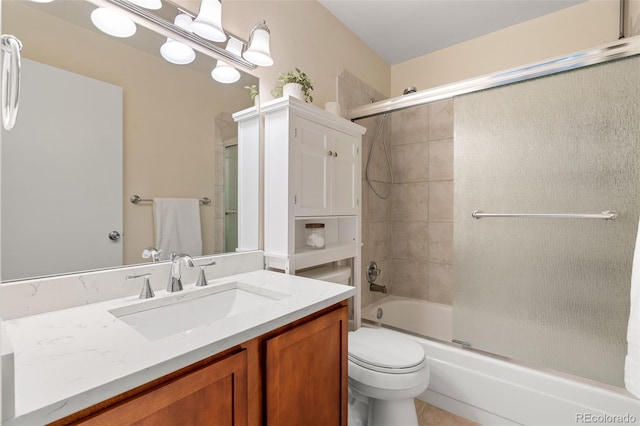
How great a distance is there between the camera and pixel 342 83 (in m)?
2.24

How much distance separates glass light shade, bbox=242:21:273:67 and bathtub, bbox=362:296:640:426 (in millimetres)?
1752

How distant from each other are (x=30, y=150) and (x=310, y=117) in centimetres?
109

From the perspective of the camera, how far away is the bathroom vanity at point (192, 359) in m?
0.55

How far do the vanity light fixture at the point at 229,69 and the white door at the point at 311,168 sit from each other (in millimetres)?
382

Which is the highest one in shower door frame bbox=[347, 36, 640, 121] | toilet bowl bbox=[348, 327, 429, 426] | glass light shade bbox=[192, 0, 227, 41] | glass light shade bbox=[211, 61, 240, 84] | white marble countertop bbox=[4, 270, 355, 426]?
glass light shade bbox=[192, 0, 227, 41]

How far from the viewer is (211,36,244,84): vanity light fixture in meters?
1.41

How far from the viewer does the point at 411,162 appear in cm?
277

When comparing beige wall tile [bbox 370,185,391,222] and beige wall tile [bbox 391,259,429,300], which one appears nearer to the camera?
beige wall tile [bbox 370,185,391,222]

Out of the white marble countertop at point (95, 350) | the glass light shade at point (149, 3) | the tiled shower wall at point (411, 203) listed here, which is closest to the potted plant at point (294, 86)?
the glass light shade at point (149, 3)

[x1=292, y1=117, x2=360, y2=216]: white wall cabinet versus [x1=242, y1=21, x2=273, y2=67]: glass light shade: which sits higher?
[x1=242, y1=21, x2=273, y2=67]: glass light shade

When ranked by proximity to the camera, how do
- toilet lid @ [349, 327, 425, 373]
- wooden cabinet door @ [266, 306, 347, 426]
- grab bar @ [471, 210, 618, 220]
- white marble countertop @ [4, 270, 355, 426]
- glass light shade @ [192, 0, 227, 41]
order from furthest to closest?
grab bar @ [471, 210, 618, 220] < toilet lid @ [349, 327, 425, 373] < glass light shade @ [192, 0, 227, 41] < wooden cabinet door @ [266, 306, 347, 426] < white marble countertop @ [4, 270, 355, 426]

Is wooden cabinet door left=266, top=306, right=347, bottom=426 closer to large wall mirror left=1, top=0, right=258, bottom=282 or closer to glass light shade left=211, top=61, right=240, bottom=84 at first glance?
large wall mirror left=1, top=0, right=258, bottom=282

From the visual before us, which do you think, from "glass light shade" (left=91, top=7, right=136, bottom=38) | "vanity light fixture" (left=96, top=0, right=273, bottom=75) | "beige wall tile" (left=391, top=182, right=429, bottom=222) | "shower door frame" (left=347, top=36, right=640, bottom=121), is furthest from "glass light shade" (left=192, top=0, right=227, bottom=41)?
"beige wall tile" (left=391, top=182, right=429, bottom=222)

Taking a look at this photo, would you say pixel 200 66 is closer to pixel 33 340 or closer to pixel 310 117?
pixel 310 117
